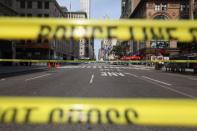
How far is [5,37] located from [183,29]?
1245 mm

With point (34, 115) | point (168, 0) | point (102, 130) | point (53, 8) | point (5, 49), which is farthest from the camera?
point (53, 8)

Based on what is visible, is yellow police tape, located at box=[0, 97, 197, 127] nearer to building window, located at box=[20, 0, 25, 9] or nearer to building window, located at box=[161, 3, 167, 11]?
building window, located at box=[161, 3, 167, 11]

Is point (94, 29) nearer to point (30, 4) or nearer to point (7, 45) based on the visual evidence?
point (7, 45)

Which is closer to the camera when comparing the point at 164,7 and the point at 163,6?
the point at 163,6

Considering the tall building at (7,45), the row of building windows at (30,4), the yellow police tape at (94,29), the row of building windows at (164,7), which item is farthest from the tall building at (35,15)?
the yellow police tape at (94,29)

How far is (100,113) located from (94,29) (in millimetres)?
587

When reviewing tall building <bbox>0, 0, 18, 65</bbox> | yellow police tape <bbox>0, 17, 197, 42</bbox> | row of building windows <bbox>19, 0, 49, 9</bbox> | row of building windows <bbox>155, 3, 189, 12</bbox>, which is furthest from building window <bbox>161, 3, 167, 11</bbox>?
yellow police tape <bbox>0, 17, 197, 42</bbox>

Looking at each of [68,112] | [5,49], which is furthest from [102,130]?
[5,49]

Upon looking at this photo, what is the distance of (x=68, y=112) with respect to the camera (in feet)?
8.58

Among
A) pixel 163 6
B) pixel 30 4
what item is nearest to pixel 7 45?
pixel 30 4

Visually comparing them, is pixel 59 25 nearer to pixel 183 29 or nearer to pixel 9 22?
pixel 9 22

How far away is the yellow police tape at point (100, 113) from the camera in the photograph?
2523 mm

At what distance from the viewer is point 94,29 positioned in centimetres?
266

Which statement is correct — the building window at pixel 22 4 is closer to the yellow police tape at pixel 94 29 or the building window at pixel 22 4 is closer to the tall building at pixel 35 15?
the tall building at pixel 35 15
